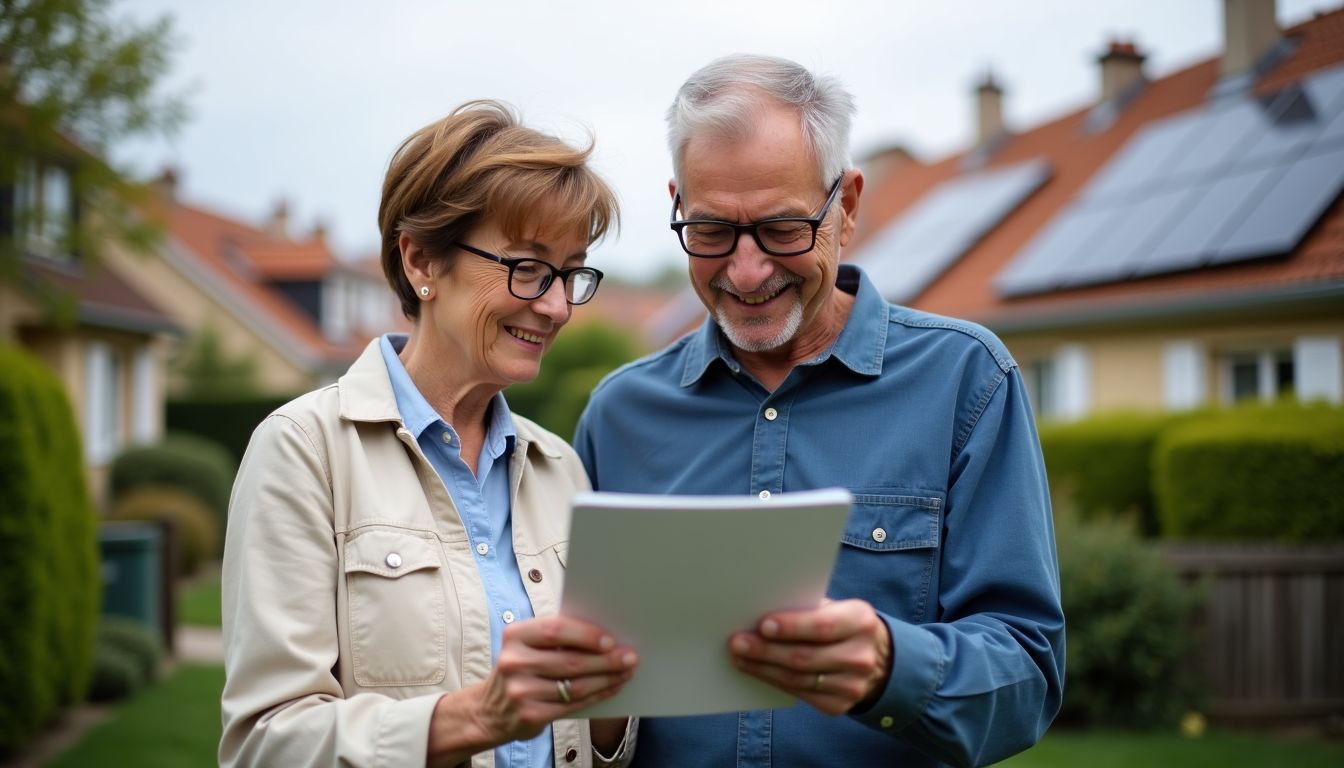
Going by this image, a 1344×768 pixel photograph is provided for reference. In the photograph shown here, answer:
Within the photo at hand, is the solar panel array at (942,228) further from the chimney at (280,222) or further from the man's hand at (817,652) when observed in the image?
the chimney at (280,222)

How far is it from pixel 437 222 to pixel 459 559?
0.71 meters

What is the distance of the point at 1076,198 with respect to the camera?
1480cm

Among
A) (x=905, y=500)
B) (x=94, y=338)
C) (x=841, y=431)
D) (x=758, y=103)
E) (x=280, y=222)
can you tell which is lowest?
(x=905, y=500)

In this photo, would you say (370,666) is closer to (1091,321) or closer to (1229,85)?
(1091,321)

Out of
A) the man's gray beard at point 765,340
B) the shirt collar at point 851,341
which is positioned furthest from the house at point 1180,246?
the man's gray beard at point 765,340

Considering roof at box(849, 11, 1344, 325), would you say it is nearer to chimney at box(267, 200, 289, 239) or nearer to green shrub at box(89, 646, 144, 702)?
green shrub at box(89, 646, 144, 702)

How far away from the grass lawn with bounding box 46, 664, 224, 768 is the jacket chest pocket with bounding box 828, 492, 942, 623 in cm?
545

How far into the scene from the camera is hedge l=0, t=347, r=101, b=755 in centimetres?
645

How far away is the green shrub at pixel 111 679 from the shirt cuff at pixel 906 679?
813cm

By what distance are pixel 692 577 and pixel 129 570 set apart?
370 inches

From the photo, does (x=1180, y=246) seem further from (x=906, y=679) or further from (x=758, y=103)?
(x=906, y=679)

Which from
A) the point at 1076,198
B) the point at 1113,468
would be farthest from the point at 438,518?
the point at 1076,198

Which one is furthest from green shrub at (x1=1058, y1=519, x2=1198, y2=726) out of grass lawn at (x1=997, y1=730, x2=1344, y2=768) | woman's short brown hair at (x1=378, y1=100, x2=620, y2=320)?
woman's short brown hair at (x1=378, y1=100, x2=620, y2=320)

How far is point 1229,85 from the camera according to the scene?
551 inches
